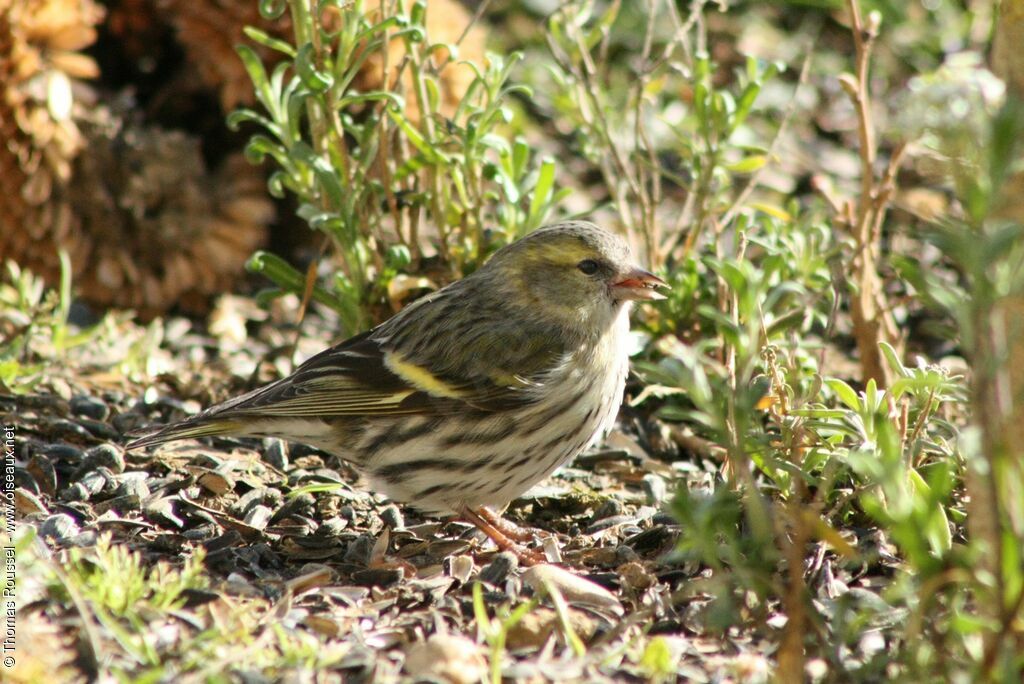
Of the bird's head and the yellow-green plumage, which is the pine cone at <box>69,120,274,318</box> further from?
the bird's head

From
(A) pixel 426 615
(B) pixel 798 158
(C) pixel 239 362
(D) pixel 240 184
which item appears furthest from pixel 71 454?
(B) pixel 798 158

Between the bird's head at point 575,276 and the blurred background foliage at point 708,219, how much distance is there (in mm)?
319

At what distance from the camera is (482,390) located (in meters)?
3.78

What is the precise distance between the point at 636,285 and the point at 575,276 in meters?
0.20

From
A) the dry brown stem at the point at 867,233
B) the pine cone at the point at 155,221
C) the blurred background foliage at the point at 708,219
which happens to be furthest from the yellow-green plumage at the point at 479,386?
the pine cone at the point at 155,221

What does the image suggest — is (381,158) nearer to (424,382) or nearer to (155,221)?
(424,382)

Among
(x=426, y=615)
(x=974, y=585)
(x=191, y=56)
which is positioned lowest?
(x=426, y=615)

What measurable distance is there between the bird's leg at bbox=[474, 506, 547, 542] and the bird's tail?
0.79 m

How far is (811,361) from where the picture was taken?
4262 mm

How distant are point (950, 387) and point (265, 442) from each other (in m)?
2.26

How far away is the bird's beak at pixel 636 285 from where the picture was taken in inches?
154

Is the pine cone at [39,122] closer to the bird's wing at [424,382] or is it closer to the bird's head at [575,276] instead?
the bird's wing at [424,382]

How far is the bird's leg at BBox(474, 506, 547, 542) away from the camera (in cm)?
379

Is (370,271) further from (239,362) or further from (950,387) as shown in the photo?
(950,387)
